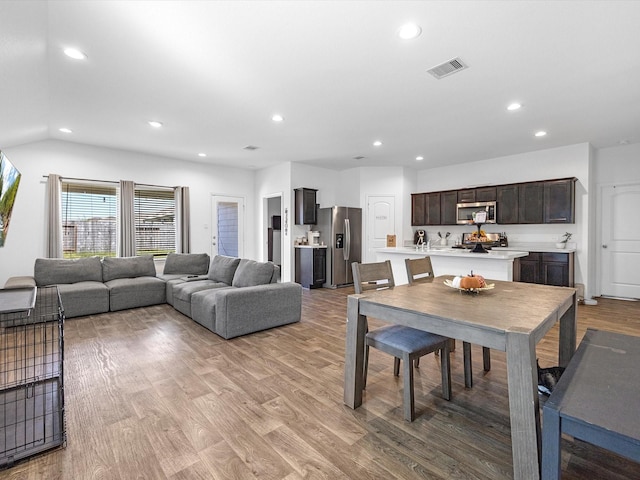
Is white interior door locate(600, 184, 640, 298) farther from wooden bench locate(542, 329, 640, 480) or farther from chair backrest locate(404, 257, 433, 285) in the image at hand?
wooden bench locate(542, 329, 640, 480)

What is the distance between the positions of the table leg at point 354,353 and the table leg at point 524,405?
91 cm

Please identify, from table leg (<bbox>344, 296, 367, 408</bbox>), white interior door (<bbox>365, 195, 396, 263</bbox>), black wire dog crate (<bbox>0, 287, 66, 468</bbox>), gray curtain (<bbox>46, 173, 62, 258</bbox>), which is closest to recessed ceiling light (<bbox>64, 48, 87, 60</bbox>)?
black wire dog crate (<bbox>0, 287, 66, 468</bbox>)

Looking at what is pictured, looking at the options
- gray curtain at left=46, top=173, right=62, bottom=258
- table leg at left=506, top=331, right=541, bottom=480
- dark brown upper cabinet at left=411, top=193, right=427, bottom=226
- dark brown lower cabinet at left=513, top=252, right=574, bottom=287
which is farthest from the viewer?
dark brown upper cabinet at left=411, top=193, right=427, bottom=226

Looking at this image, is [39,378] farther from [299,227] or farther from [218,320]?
[299,227]

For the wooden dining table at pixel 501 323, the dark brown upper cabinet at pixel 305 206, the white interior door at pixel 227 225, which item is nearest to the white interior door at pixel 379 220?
the dark brown upper cabinet at pixel 305 206

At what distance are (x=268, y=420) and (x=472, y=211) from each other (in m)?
6.08

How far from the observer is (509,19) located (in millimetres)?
2199

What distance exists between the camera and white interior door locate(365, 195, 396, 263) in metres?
7.35

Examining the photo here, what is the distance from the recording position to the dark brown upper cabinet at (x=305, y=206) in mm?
6770

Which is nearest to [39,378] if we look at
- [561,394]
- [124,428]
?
[124,428]

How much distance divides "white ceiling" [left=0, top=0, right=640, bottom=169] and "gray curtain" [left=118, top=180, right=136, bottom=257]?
3.31 ft

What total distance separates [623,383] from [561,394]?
297mm

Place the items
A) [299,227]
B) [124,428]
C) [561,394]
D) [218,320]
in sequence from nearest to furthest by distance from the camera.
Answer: [561,394], [124,428], [218,320], [299,227]

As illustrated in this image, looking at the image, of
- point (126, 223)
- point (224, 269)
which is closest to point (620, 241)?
point (224, 269)
